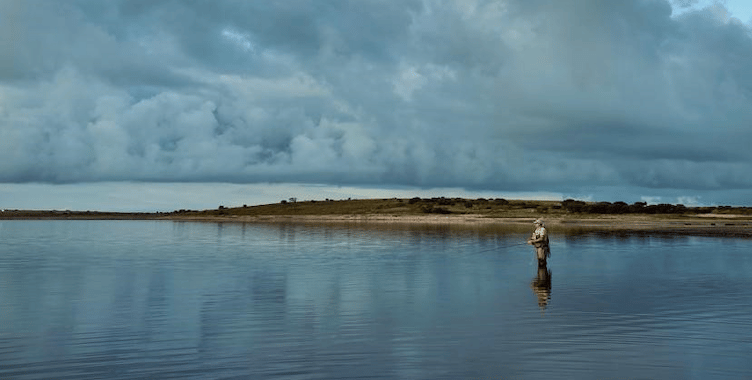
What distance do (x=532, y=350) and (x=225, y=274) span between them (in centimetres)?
2508

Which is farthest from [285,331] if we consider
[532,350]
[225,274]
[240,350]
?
[225,274]

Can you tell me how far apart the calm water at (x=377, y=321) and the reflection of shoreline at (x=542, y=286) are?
0.67 ft

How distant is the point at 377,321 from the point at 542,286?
41.4 feet

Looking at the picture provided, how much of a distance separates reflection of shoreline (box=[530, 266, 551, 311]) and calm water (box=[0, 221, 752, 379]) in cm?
20

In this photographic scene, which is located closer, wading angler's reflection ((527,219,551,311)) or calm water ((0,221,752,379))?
calm water ((0,221,752,379))

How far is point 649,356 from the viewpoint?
1725 cm

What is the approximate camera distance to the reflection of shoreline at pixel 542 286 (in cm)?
2702

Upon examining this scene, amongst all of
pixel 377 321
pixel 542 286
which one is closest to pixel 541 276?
pixel 542 286

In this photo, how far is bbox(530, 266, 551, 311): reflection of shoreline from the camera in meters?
27.0

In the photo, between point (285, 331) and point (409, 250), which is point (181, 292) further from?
point (409, 250)

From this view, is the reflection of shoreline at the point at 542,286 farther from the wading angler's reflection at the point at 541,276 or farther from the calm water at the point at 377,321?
the calm water at the point at 377,321

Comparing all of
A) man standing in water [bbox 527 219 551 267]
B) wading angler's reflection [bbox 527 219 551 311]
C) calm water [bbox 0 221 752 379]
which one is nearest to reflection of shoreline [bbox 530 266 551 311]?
wading angler's reflection [bbox 527 219 551 311]

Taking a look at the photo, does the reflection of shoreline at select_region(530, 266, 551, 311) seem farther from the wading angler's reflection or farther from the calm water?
the calm water

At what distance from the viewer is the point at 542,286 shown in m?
32.3
